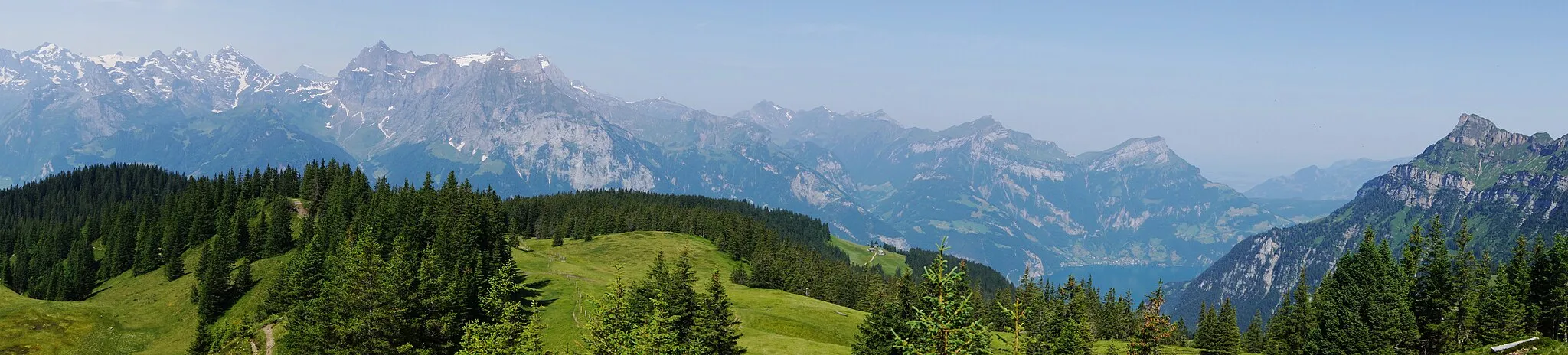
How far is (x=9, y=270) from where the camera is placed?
157 metres

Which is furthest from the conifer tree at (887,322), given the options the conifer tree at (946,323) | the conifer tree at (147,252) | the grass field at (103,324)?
the conifer tree at (147,252)

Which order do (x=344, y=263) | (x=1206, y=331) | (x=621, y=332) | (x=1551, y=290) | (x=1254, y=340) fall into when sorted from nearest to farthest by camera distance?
(x=621, y=332)
(x=344, y=263)
(x=1551, y=290)
(x=1206, y=331)
(x=1254, y=340)

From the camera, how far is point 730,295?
417 feet

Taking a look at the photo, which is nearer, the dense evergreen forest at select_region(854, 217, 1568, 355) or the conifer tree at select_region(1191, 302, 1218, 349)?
the dense evergreen forest at select_region(854, 217, 1568, 355)

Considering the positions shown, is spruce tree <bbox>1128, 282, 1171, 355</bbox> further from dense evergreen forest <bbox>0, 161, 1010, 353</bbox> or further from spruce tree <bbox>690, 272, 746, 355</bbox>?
spruce tree <bbox>690, 272, 746, 355</bbox>

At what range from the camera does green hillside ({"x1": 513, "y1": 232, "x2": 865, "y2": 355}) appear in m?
93.5

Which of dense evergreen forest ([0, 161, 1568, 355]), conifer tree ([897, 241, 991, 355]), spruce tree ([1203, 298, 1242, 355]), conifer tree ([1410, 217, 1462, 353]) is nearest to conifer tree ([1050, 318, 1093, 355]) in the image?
dense evergreen forest ([0, 161, 1568, 355])

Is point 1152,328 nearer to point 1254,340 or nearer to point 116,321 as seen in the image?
point 1254,340

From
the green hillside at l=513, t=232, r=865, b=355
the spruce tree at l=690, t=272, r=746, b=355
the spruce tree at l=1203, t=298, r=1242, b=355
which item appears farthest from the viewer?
the spruce tree at l=1203, t=298, r=1242, b=355

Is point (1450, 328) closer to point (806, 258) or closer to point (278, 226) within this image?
point (806, 258)

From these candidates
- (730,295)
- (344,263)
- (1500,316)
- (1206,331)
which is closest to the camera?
(344,263)

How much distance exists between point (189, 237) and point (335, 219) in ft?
152

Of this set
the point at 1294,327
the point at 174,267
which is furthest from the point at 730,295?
the point at 174,267

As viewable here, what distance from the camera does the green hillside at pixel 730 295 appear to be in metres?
93.5
